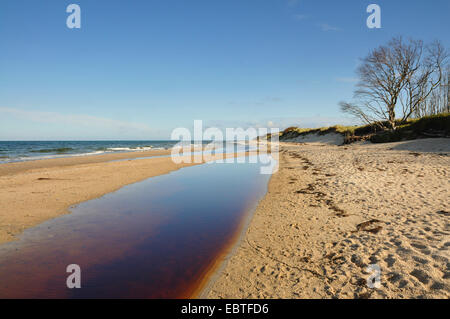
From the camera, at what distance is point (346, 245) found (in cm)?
448

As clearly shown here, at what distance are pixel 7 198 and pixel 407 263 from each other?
489 inches

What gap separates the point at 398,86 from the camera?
2447 cm

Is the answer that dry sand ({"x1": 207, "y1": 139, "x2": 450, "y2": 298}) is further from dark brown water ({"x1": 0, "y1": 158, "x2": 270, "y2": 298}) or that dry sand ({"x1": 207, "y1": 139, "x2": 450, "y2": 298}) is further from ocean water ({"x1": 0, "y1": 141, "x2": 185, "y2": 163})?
ocean water ({"x1": 0, "y1": 141, "x2": 185, "y2": 163})

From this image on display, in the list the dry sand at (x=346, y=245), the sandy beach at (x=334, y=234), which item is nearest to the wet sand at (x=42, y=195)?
the sandy beach at (x=334, y=234)

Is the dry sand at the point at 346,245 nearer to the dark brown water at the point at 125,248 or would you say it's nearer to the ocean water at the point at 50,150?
the dark brown water at the point at 125,248

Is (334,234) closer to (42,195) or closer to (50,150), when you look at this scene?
(42,195)

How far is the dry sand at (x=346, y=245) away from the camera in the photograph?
3.27 meters

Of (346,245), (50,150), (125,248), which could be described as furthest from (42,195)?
(50,150)

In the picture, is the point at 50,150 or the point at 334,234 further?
the point at 50,150

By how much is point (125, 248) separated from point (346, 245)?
4726mm
